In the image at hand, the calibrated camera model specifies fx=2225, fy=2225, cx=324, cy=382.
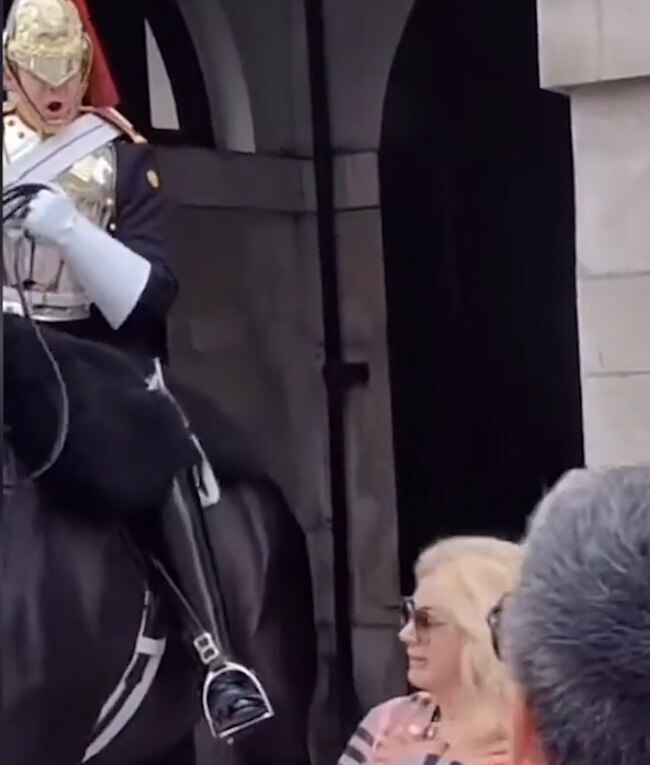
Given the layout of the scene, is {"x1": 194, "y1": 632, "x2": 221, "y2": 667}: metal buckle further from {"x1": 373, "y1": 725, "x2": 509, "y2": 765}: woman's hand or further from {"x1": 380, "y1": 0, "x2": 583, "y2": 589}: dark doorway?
{"x1": 380, "y1": 0, "x2": 583, "y2": 589}: dark doorway

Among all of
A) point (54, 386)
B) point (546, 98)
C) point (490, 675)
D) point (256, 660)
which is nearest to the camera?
point (490, 675)

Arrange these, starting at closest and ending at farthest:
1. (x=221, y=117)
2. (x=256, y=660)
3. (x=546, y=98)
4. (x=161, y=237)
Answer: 1. (x=161, y=237)
2. (x=256, y=660)
3. (x=546, y=98)
4. (x=221, y=117)

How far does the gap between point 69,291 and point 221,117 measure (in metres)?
1.95


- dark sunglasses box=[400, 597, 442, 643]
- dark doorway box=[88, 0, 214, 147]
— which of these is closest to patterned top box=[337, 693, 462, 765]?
dark sunglasses box=[400, 597, 442, 643]

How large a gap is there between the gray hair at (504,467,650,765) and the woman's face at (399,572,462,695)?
1.19 meters

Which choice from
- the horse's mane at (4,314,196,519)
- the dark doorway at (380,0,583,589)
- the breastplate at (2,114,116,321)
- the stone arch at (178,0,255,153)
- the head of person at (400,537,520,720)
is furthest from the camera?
the stone arch at (178,0,255,153)

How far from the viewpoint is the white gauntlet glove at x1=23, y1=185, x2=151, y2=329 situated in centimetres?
297

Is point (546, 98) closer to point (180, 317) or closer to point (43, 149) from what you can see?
point (180, 317)

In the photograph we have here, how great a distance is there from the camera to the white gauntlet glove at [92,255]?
2971 millimetres

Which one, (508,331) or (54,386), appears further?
(508,331)

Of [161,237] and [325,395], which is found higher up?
[161,237]

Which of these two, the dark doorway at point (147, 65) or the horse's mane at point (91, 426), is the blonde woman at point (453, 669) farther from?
the dark doorway at point (147, 65)

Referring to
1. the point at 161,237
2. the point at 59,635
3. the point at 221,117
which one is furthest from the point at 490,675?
the point at 221,117

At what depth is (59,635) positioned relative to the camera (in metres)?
3.00
